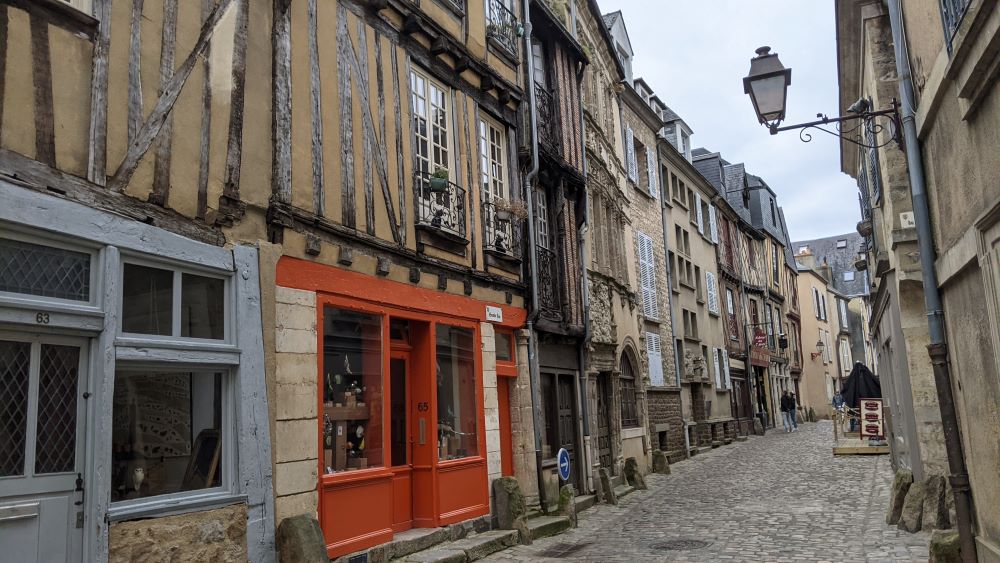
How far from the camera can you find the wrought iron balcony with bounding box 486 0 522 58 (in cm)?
1010

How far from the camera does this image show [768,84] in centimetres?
664

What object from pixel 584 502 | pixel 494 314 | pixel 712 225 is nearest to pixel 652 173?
pixel 712 225

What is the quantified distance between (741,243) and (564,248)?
1942 centimetres

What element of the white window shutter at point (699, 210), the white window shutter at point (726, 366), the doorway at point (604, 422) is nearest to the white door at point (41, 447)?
the doorway at point (604, 422)

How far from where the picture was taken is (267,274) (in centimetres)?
589

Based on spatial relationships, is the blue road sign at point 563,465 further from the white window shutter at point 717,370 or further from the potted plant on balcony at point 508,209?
the white window shutter at point 717,370

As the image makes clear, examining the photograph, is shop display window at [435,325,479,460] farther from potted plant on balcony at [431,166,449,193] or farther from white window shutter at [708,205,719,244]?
white window shutter at [708,205,719,244]

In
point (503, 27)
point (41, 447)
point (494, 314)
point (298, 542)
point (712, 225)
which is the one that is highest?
point (712, 225)

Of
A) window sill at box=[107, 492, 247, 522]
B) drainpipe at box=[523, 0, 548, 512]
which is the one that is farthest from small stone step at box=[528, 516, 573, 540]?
window sill at box=[107, 492, 247, 522]

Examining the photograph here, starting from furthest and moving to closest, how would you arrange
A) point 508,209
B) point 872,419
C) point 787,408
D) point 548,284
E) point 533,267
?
1. point 787,408
2. point 872,419
3. point 548,284
4. point 533,267
5. point 508,209

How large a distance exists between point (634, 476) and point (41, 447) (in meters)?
10.6

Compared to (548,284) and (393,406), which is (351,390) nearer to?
(393,406)

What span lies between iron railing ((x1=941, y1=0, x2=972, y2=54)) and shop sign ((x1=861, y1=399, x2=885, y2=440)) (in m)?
13.7

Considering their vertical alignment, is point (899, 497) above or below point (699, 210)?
below
